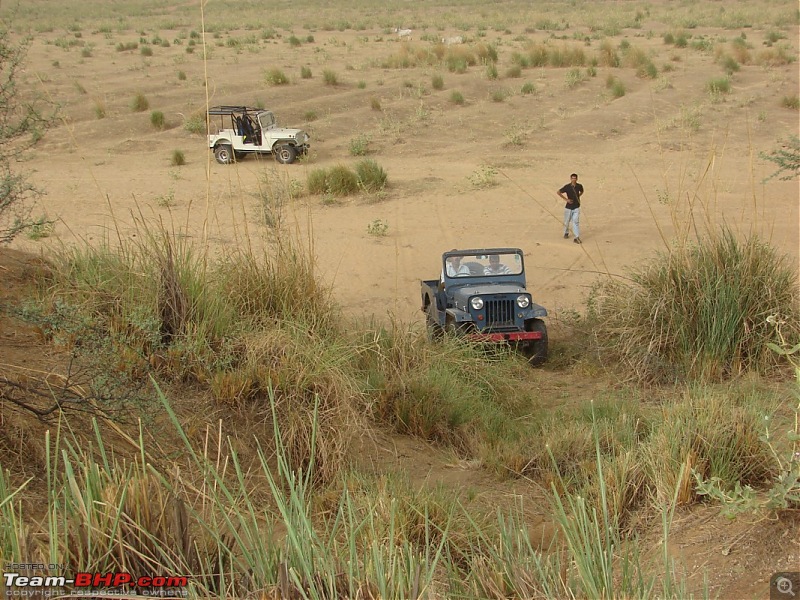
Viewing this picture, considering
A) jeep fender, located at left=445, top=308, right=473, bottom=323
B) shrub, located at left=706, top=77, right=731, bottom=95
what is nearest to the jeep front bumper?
jeep fender, located at left=445, top=308, right=473, bottom=323

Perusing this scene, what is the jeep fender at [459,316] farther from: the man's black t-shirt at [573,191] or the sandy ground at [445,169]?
the man's black t-shirt at [573,191]

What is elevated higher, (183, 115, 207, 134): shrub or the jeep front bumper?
(183, 115, 207, 134): shrub

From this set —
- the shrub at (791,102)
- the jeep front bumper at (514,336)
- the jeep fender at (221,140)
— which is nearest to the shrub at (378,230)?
the jeep front bumper at (514,336)

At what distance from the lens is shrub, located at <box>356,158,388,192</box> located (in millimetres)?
18578

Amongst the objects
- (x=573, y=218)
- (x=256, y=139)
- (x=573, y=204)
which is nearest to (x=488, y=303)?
(x=573, y=204)

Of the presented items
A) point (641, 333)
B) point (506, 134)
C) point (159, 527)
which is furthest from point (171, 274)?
point (506, 134)

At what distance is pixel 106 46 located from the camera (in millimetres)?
40156

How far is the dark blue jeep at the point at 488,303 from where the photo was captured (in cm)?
949

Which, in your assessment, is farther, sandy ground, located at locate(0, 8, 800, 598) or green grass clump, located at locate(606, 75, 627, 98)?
green grass clump, located at locate(606, 75, 627, 98)

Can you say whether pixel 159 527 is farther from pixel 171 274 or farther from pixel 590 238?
pixel 590 238

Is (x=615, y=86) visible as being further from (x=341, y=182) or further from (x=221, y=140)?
(x=221, y=140)

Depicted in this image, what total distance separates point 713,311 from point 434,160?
559 inches

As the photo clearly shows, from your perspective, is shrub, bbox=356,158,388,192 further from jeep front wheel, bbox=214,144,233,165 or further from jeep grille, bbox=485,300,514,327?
jeep grille, bbox=485,300,514,327

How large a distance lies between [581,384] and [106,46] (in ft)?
123
